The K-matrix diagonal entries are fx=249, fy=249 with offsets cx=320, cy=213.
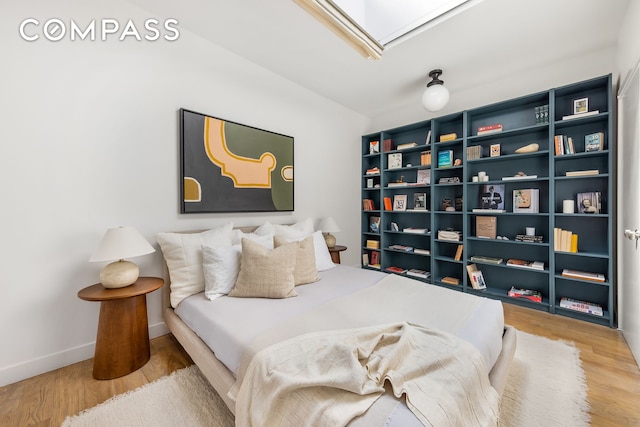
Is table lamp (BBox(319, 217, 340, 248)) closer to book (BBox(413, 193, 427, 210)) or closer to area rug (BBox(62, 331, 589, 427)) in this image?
book (BBox(413, 193, 427, 210))

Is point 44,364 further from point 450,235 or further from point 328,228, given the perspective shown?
point 450,235

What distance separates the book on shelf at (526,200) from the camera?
2684 mm

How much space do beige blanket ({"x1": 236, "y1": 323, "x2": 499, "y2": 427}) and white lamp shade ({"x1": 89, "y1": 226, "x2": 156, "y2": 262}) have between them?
111 cm

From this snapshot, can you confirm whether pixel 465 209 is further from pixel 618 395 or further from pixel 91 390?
pixel 91 390

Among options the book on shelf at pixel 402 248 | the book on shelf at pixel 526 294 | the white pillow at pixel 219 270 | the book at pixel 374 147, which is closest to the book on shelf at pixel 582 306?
the book on shelf at pixel 526 294

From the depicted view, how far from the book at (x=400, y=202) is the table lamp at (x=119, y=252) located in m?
3.15

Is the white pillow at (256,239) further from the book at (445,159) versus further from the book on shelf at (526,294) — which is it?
the book on shelf at (526,294)

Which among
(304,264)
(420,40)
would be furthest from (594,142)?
(304,264)

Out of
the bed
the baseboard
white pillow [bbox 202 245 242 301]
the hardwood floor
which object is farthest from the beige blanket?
the baseboard

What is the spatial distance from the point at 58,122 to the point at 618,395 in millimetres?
3832

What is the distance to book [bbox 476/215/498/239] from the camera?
293 cm

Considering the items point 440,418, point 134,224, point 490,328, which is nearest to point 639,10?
point 490,328

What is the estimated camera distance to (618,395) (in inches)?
55.9

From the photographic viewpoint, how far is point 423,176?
347 cm
